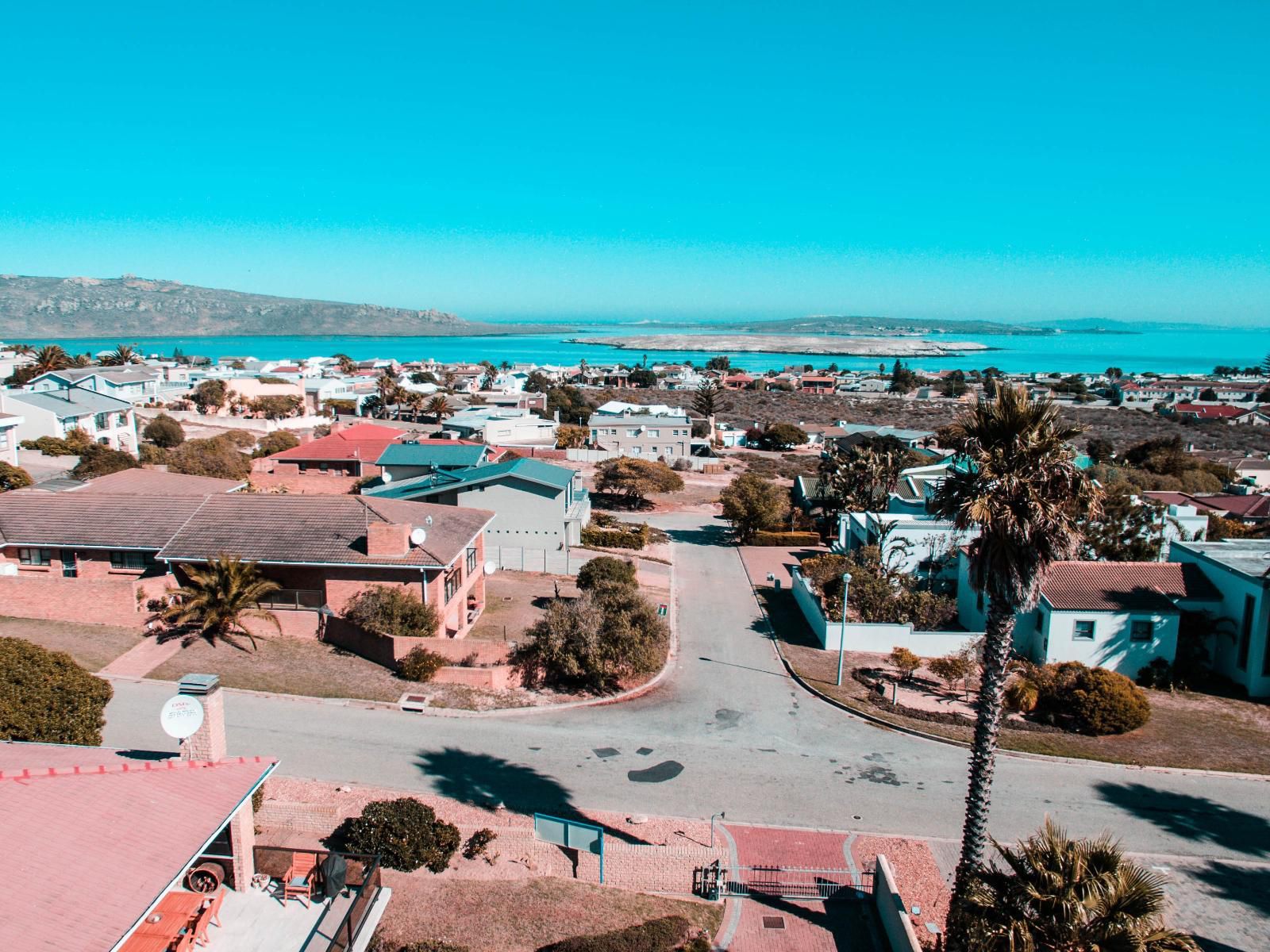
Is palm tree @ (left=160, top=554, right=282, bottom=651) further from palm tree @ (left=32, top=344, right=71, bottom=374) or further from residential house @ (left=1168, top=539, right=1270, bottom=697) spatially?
palm tree @ (left=32, top=344, right=71, bottom=374)

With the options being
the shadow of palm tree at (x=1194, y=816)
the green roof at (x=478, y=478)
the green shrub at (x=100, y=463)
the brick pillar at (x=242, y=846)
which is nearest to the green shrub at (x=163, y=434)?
the green shrub at (x=100, y=463)

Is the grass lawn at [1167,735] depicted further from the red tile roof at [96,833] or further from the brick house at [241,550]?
the red tile roof at [96,833]

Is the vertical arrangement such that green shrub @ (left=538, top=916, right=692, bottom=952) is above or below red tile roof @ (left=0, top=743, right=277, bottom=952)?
below

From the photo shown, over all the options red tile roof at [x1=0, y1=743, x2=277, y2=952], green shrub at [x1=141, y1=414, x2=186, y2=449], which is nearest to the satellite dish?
red tile roof at [x1=0, y1=743, x2=277, y2=952]

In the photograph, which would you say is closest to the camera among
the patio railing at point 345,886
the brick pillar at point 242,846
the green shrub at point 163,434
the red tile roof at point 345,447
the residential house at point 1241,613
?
the patio railing at point 345,886

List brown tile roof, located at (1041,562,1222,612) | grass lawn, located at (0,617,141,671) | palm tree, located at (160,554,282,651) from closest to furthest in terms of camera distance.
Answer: grass lawn, located at (0,617,141,671) < palm tree, located at (160,554,282,651) < brown tile roof, located at (1041,562,1222,612)

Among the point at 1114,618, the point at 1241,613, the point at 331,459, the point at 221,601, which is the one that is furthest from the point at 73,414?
the point at 1241,613

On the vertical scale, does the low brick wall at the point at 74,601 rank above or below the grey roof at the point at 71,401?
below
